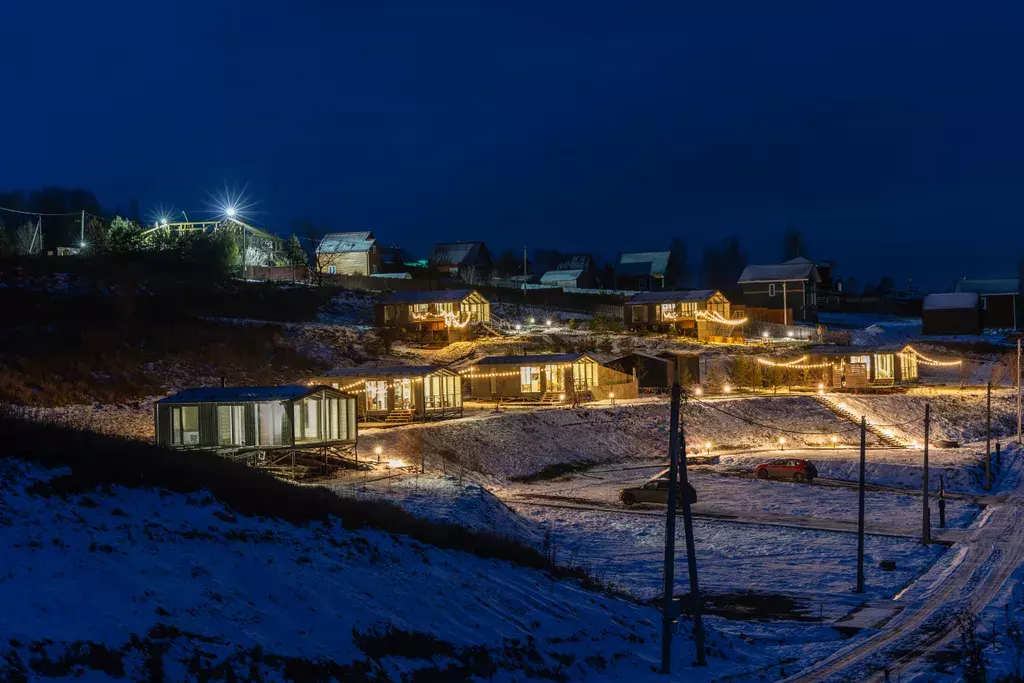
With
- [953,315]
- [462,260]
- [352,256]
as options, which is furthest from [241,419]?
[462,260]

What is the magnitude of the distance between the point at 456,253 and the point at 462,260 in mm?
2095

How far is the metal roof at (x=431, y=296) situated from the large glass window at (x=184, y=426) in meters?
41.0

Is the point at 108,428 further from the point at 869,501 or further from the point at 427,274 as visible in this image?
the point at 427,274

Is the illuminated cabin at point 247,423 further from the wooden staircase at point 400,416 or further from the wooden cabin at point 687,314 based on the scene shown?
the wooden cabin at point 687,314

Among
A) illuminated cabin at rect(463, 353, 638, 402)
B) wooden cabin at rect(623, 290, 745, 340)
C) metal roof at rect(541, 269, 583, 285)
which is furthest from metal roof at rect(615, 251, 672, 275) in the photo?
illuminated cabin at rect(463, 353, 638, 402)

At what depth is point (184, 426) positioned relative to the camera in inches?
1481

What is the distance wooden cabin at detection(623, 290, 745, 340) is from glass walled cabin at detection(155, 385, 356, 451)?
5340 centimetres

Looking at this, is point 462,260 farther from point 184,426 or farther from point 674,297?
point 184,426

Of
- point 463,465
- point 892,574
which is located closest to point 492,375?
point 463,465

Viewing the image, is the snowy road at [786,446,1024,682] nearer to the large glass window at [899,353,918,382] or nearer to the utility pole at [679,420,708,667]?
the utility pole at [679,420,708,667]

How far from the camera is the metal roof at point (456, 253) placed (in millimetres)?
120000

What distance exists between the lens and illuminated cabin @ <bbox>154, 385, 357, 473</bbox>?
121 feet

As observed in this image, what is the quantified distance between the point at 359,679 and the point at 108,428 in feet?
106

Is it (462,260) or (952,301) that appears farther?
(462,260)
